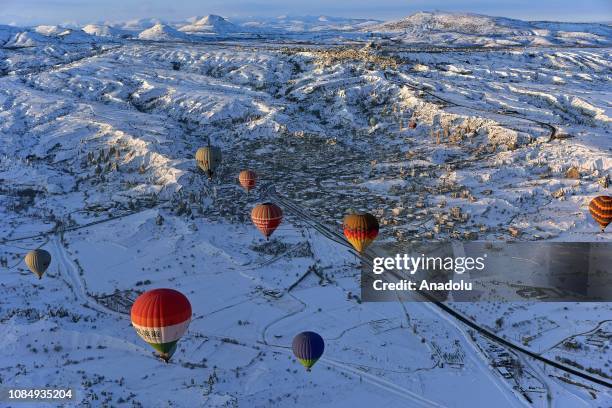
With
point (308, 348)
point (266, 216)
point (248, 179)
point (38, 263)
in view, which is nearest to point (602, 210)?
point (266, 216)

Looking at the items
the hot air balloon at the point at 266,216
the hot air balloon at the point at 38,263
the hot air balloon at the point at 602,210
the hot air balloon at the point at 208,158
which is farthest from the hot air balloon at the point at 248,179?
the hot air balloon at the point at 602,210

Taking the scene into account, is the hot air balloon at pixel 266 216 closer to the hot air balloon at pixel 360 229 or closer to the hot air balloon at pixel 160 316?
the hot air balloon at pixel 360 229

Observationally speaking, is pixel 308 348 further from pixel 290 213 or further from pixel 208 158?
pixel 208 158

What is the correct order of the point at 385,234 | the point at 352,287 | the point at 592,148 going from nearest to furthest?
1. the point at 352,287
2. the point at 385,234
3. the point at 592,148

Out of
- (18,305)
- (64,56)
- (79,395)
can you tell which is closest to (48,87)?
(64,56)

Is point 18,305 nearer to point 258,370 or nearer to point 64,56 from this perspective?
point 258,370
